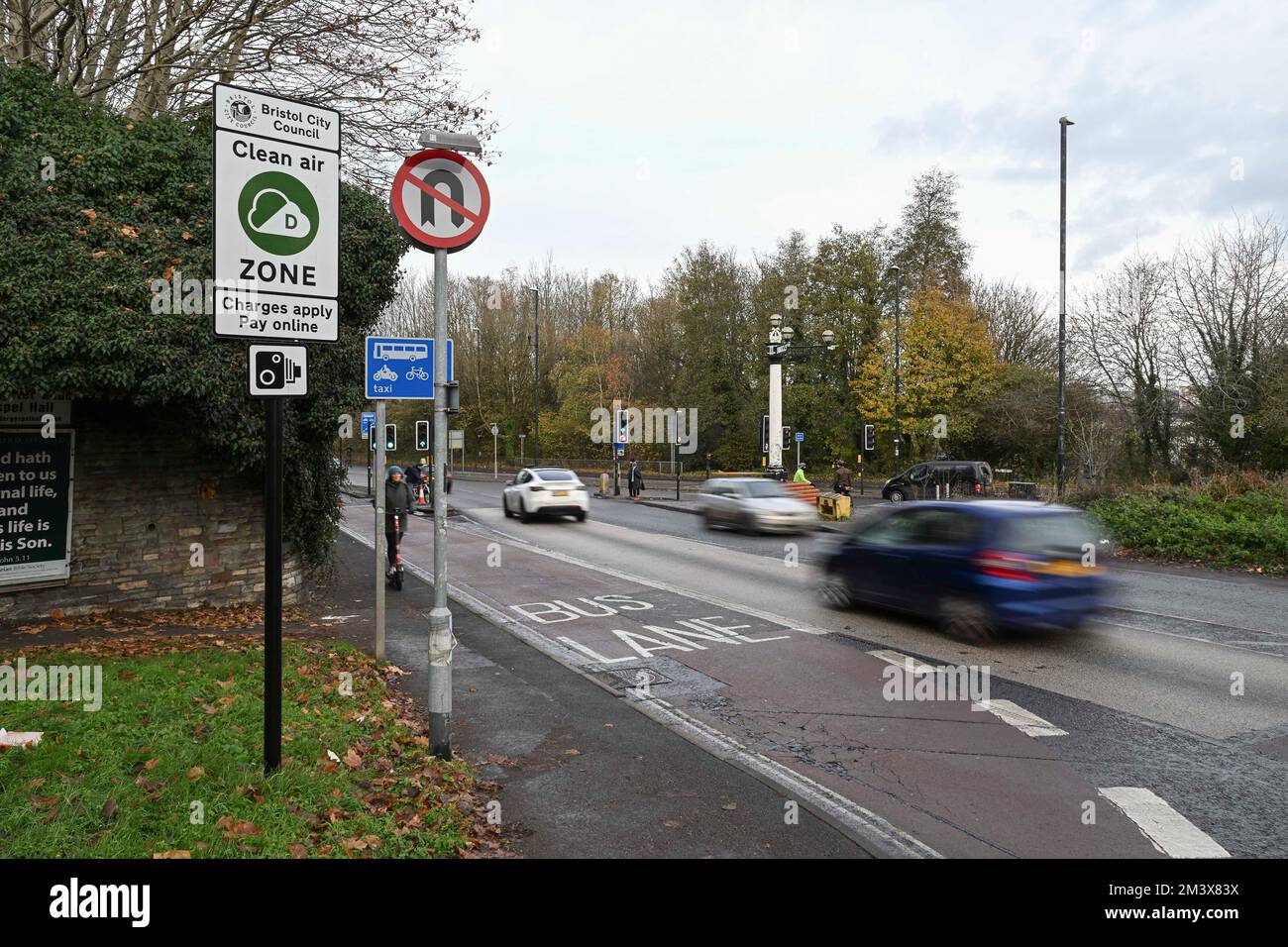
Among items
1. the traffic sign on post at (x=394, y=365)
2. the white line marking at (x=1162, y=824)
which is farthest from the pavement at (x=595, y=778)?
the traffic sign on post at (x=394, y=365)

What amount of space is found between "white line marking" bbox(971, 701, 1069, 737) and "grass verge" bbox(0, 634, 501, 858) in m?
4.04

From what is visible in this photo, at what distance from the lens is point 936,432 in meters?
39.7

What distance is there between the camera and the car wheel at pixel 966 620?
28.9 feet

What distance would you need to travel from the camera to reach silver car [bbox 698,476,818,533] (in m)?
21.1

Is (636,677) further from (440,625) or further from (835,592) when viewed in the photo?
(835,592)

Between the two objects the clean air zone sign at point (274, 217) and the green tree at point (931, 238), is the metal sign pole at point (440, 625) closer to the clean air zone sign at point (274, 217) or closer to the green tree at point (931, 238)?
the clean air zone sign at point (274, 217)

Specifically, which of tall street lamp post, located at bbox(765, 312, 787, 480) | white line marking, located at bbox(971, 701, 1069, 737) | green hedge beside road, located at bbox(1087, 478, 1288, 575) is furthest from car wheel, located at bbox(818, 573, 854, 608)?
tall street lamp post, located at bbox(765, 312, 787, 480)

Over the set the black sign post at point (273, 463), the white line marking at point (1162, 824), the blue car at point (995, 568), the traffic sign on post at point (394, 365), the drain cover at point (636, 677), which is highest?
the traffic sign on post at point (394, 365)

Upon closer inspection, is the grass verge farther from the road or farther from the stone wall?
the stone wall

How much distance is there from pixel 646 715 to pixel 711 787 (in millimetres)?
1590

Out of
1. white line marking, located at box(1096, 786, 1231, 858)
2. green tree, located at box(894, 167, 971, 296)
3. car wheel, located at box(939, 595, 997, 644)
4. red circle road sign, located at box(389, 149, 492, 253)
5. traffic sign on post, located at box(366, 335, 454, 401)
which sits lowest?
white line marking, located at box(1096, 786, 1231, 858)

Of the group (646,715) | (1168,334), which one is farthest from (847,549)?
(1168,334)

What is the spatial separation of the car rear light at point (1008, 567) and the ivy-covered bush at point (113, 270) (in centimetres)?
790
